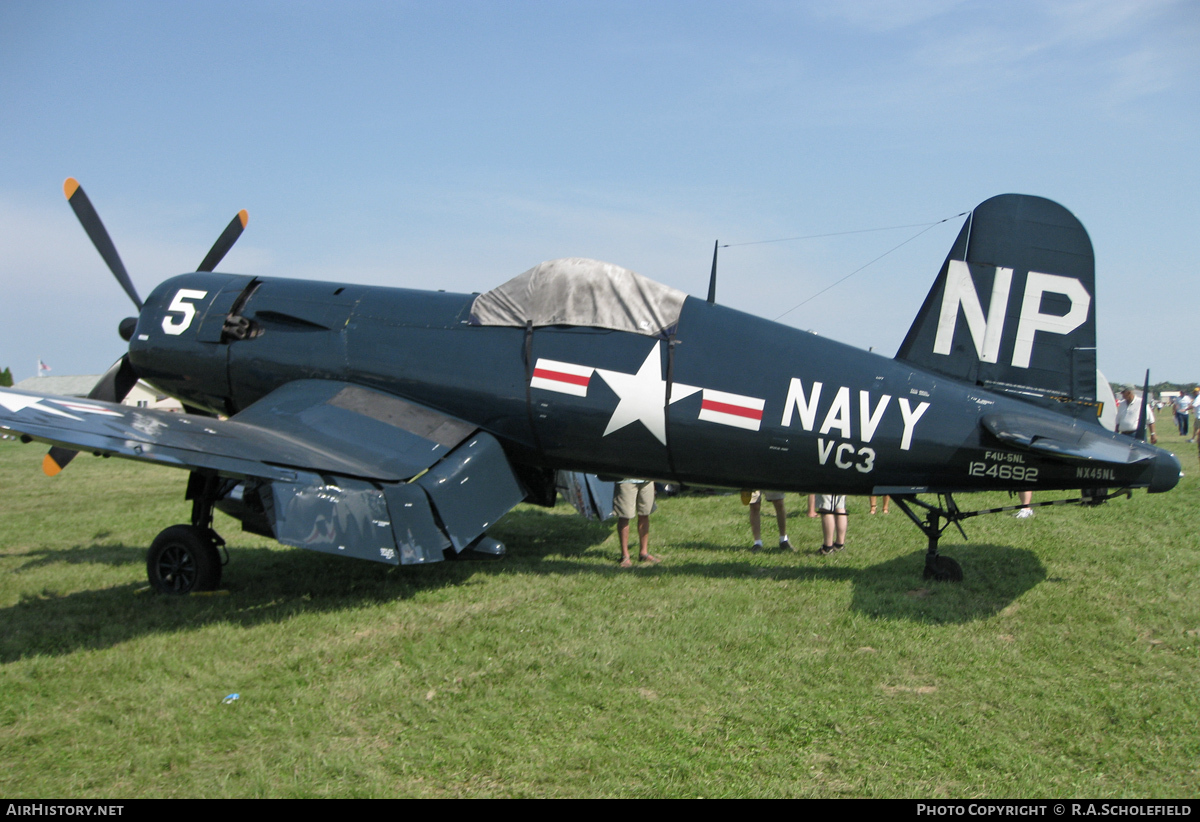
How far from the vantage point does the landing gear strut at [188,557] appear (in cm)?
654

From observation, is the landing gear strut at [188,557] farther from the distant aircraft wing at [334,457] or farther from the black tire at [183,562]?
the distant aircraft wing at [334,457]

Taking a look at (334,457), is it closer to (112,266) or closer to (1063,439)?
(112,266)

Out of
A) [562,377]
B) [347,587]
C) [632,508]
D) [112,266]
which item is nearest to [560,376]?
[562,377]

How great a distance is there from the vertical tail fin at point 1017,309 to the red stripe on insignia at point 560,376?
106 inches

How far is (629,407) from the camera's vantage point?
21.8 feet

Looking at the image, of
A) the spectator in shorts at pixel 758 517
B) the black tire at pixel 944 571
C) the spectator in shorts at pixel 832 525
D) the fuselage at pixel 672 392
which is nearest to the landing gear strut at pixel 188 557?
the fuselage at pixel 672 392

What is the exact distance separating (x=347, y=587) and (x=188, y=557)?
4.23ft

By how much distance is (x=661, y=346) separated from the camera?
6.71 metres

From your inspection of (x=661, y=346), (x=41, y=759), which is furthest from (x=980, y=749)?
(x=41, y=759)

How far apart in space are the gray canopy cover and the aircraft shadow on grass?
232 cm

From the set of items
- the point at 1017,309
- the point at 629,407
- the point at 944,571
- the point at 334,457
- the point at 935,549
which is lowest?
the point at 944,571

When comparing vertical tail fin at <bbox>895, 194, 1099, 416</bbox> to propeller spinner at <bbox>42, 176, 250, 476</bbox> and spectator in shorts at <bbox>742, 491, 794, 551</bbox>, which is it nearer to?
spectator in shorts at <bbox>742, 491, 794, 551</bbox>

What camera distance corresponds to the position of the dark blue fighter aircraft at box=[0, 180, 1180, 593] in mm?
5969

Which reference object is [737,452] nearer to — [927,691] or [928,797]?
[927,691]
